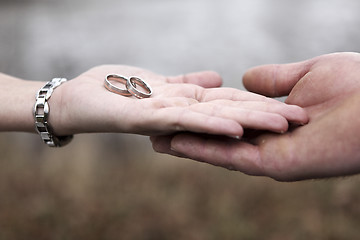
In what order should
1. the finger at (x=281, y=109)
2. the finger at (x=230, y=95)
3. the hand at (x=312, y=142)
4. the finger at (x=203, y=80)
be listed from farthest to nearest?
the finger at (x=203, y=80) → the finger at (x=230, y=95) → the finger at (x=281, y=109) → the hand at (x=312, y=142)

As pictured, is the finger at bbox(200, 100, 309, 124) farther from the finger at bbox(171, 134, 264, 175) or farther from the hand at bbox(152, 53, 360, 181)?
the finger at bbox(171, 134, 264, 175)

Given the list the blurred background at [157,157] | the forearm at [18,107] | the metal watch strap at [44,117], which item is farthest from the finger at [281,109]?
the blurred background at [157,157]

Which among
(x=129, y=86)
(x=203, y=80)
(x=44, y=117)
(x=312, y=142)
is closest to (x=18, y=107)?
(x=44, y=117)

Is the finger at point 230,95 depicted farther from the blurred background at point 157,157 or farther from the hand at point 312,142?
the blurred background at point 157,157

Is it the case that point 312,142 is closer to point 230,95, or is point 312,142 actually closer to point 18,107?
point 230,95

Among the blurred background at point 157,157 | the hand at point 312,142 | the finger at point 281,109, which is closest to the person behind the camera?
the hand at point 312,142

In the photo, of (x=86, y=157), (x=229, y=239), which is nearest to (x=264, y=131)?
(x=229, y=239)

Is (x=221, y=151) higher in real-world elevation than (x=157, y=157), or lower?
higher

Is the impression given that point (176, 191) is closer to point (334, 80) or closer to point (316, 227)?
point (316, 227)
